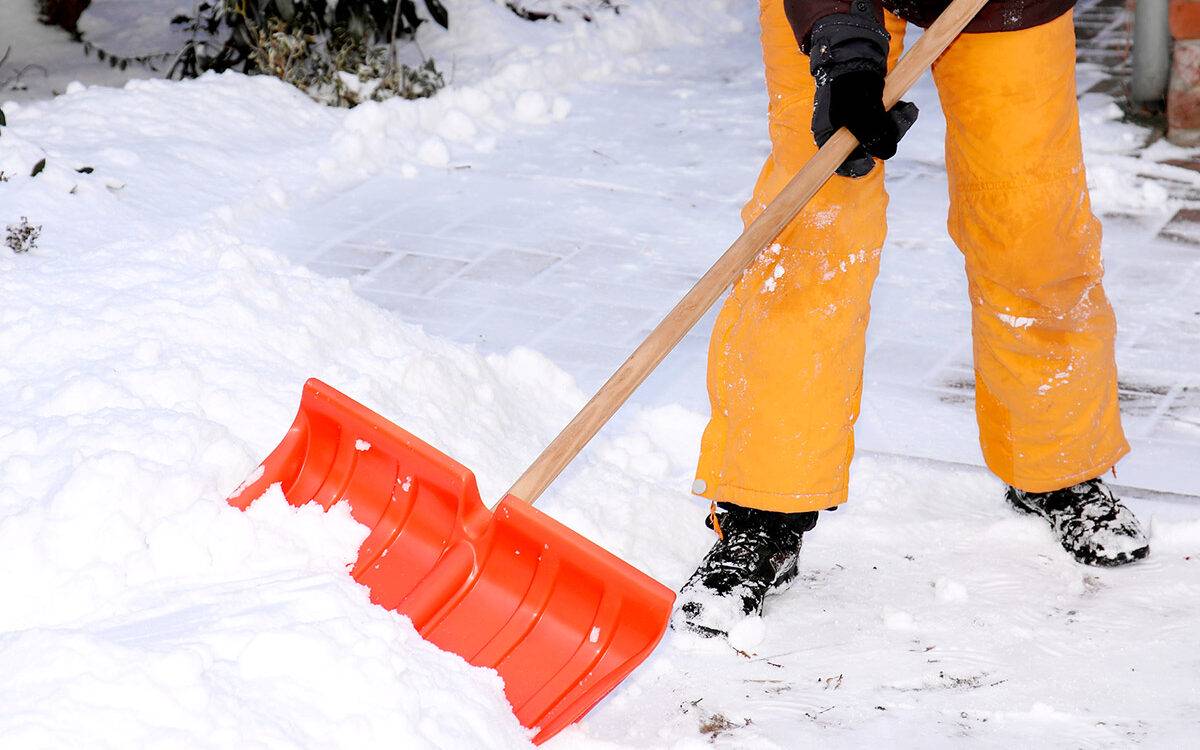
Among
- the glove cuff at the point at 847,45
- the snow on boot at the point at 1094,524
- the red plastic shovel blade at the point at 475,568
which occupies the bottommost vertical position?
the snow on boot at the point at 1094,524

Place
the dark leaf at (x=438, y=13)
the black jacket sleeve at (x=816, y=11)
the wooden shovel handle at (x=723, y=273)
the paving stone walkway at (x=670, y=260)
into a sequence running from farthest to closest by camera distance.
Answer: the dark leaf at (x=438, y=13) → the paving stone walkway at (x=670, y=260) → the black jacket sleeve at (x=816, y=11) → the wooden shovel handle at (x=723, y=273)

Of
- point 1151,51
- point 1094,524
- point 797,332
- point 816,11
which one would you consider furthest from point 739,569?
point 1151,51

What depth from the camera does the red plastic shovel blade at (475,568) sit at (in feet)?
6.44

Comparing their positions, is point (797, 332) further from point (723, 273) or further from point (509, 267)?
point (509, 267)

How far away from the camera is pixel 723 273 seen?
2.12 meters

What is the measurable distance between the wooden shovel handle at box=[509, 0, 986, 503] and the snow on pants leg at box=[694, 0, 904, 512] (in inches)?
4.6

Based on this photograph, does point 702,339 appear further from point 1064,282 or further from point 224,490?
point 224,490

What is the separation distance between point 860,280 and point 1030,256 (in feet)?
1.06

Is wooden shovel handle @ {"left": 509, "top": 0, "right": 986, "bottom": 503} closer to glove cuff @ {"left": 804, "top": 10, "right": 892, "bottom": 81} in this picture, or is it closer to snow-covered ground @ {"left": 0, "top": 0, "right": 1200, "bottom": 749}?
glove cuff @ {"left": 804, "top": 10, "right": 892, "bottom": 81}

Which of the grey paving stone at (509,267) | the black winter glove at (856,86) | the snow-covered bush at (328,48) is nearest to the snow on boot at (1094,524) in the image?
the black winter glove at (856,86)

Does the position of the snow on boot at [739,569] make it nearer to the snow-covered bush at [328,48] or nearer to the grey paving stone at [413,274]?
the grey paving stone at [413,274]

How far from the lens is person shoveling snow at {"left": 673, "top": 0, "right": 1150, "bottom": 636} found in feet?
7.38

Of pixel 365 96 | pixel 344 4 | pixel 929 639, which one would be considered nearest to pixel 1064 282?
pixel 929 639

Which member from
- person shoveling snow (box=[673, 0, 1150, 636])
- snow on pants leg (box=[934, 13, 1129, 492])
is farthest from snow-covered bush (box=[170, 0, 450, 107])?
snow on pants leg (box=[934, 13, 1129, 492])
